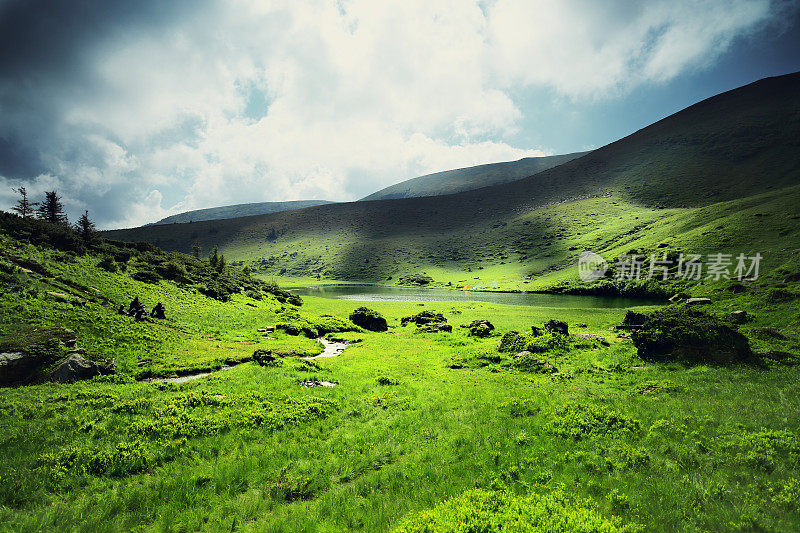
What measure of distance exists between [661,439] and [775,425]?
3904 millimetres

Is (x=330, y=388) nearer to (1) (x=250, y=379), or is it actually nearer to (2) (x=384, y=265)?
(1) (x=250, y=379)

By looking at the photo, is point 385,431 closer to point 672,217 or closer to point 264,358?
point 264,358

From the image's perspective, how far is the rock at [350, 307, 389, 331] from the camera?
136ft

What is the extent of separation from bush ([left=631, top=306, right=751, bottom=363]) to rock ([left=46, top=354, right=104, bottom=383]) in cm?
3330

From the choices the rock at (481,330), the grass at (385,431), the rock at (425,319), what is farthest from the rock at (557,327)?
the rock at (425,319)

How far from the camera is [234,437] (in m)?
11.8

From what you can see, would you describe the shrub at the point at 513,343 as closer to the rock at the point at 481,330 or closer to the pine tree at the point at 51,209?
the rock at the point at 481,330

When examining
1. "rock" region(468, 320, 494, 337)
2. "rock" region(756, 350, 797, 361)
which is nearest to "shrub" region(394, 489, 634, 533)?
"rock" region(756, 350, 797, 361)

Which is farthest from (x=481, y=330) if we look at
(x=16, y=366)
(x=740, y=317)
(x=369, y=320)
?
(x=16, y=366)

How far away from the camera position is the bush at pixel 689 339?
17.3 metres

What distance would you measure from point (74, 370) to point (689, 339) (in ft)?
117

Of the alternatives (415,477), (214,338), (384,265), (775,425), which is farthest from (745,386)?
(384,265)

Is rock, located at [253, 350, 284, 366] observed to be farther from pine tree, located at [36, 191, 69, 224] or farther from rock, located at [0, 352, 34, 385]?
pine tree, located at [36, 191, 69, 224]

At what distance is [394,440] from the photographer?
466 inches
